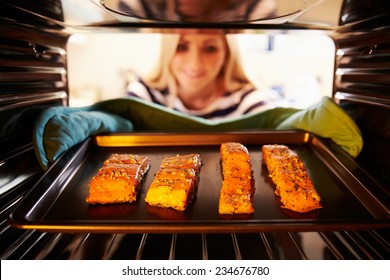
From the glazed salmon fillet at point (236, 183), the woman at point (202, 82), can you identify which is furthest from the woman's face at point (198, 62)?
the glazed salmon fillet at point (236, 183)

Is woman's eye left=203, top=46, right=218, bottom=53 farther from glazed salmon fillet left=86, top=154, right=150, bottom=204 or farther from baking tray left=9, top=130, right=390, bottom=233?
glazed salmon fillet left=86, top=154, right=150, bottom=204

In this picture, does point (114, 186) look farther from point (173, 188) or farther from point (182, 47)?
point (182, 47)

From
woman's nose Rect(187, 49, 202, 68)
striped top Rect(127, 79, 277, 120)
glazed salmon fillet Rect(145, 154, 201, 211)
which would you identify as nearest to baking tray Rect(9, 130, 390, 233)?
glazed salmon fillet Rect(145, 154, 201, 211)

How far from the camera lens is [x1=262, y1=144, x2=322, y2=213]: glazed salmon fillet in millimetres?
1050

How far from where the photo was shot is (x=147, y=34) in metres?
1.82

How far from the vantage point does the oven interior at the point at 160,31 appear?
105 centimetres

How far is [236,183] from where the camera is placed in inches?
44.8

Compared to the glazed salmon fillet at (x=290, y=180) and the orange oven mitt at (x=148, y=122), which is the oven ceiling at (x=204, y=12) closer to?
the orange oven mitt at (x=148, y=122)

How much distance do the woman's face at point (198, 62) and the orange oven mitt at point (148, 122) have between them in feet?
0.82

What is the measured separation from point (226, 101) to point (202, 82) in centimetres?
16

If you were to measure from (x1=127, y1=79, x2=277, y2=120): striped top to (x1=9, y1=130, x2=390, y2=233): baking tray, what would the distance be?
0.32 meters

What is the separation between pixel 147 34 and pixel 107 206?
1.03 metres
